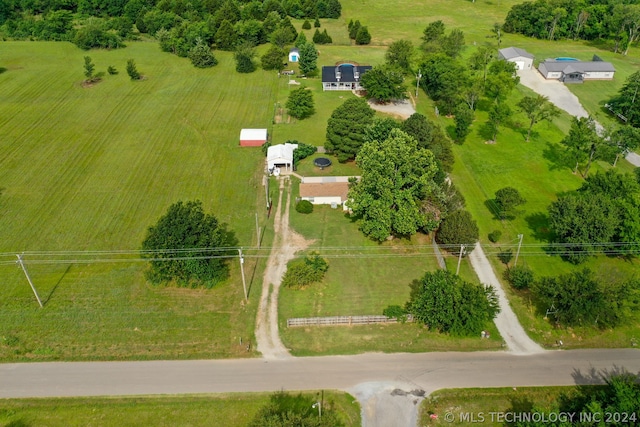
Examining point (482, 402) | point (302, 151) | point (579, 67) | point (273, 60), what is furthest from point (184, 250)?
point (579, 67)

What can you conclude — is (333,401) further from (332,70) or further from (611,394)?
(332,70)

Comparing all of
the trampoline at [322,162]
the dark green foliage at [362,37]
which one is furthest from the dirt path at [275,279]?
the dark green foliage at [362,37]

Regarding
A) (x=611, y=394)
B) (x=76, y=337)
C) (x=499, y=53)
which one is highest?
(x=499, y=53)

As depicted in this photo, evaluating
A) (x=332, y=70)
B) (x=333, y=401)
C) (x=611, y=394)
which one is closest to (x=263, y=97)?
(x=332, y=70)

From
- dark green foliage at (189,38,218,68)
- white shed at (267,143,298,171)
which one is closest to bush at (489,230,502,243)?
white shed at (267,143,298,171)

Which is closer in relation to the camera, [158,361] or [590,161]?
[158,361]

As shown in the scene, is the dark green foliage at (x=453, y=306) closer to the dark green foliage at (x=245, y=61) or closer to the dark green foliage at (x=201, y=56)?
the dark green foliage at (x=245, y=61)

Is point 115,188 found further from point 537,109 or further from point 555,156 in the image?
point 555,156
